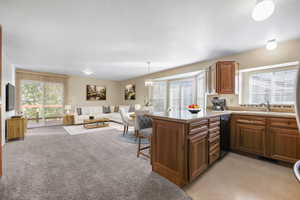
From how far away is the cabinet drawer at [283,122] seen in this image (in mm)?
2230

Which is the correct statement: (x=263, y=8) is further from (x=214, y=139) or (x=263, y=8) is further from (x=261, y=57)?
(x=261, y=57)

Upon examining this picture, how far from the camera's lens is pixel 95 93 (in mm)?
7680

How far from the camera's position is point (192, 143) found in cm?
174

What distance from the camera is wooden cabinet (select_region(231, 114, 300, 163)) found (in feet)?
7.35

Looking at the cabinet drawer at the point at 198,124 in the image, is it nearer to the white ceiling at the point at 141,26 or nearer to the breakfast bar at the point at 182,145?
the breakfast bar at the point at 182,145

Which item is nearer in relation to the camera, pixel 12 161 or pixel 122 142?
pixel 12 161

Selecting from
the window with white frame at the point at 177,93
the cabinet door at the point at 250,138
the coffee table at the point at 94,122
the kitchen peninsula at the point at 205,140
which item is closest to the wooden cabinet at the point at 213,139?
the kitchen peninsula at the point at 205,140

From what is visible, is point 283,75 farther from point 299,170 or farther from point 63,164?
point 63,164

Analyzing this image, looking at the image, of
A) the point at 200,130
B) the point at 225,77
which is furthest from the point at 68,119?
the point at 225,77

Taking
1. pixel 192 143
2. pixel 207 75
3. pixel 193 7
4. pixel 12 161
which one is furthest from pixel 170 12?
pixel 12 161

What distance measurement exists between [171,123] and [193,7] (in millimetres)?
1627

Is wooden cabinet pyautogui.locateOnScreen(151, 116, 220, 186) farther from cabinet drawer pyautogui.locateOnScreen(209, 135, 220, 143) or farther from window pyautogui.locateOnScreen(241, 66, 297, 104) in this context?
window pyautogui.locateOnScreen(241, 66, 297, 104)

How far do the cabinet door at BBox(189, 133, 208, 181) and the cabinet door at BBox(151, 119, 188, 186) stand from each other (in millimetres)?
100

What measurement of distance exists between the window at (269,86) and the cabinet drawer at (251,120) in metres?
1.03
